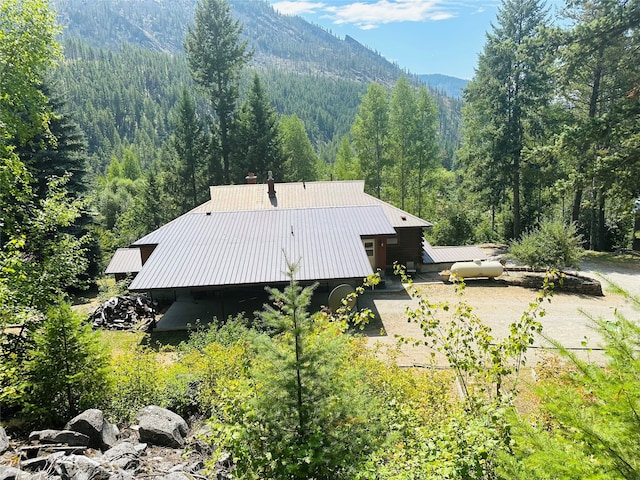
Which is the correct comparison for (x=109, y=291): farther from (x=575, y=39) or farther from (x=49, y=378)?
(x=575, y=39)

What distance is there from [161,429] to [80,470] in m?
1.77

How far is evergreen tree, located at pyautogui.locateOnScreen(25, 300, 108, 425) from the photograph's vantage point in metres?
7.26

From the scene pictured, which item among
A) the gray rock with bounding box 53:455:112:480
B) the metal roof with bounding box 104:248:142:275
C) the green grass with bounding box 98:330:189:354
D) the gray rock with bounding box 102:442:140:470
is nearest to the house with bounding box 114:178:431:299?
the metal roof with bounding box 104:248:142:275

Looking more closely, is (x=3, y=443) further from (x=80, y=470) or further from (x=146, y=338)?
(x=146, y=338)

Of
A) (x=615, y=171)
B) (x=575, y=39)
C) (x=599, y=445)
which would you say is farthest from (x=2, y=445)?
(x=575, y=39)

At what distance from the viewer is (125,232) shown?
3772 centimetres

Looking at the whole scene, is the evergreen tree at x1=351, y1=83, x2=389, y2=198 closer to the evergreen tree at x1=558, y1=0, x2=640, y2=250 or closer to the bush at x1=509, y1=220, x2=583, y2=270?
the evergreen tree at x1=558, y1=0, x2=640, y2=250

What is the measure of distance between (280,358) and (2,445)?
4.85 m

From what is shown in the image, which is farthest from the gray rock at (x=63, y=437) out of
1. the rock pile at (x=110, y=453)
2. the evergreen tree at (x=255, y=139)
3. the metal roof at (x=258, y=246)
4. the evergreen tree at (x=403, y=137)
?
the evergreen tree at (x=403, y=137)

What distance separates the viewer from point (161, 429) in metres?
6.84

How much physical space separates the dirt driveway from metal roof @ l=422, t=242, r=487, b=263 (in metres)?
2.26

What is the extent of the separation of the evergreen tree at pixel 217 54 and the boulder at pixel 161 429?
3339 centimetres

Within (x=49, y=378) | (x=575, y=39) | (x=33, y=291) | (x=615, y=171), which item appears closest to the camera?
(x=49, y=378)

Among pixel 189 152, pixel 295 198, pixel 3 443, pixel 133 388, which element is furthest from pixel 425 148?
pixel 3 443
